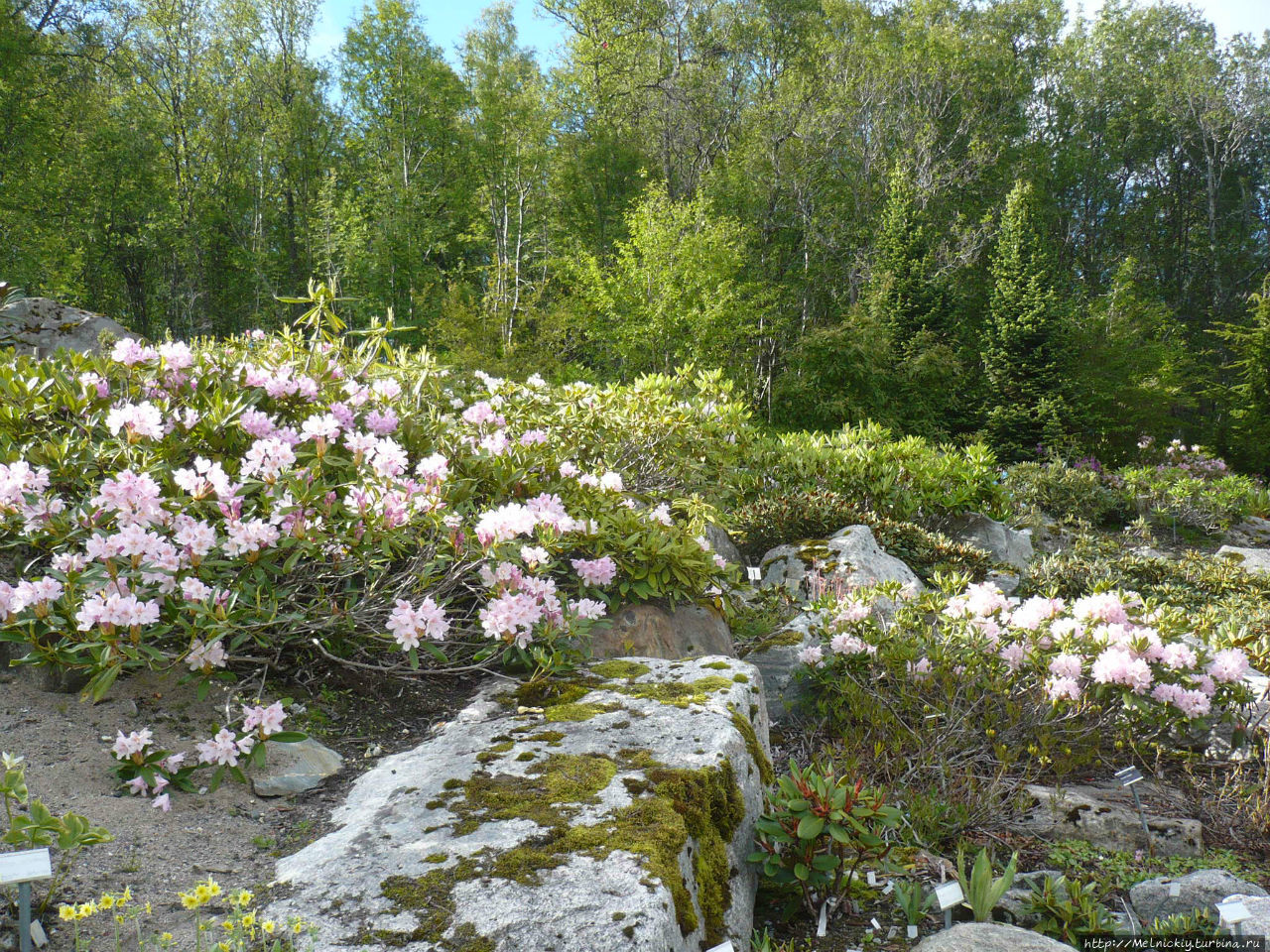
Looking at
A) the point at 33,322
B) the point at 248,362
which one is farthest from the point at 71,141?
the point at 248,362

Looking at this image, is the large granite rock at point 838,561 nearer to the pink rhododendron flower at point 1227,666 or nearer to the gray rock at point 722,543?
the gray rock at point 722,543

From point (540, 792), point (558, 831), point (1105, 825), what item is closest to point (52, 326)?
point (540, 792)

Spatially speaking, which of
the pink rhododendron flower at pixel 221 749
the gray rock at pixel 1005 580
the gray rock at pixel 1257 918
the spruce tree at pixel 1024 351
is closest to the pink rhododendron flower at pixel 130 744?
the pink rhododendron flower at pixel 221 749

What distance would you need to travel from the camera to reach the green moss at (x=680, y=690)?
8.57 feet

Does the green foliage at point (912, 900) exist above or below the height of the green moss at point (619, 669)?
below

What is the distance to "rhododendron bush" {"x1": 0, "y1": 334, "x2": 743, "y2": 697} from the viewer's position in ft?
7.73

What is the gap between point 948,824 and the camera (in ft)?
9.55

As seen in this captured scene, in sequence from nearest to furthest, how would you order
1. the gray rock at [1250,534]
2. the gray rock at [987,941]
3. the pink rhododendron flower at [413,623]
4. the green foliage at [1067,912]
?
the gray rock at [987,941] → the green foliage at [1067,912] → the pink rhododendron flower at [413,623] → the gray rock at [1250,534]

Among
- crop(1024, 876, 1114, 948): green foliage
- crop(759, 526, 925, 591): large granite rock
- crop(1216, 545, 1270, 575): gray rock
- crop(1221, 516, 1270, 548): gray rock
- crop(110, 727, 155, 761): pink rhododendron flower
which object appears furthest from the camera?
crop(1221, 516, 1270, 548): gray rock

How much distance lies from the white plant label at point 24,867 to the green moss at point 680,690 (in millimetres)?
1648

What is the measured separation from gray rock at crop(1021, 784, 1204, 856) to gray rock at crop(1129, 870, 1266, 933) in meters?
0.41

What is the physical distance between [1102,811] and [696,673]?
61.5 inches

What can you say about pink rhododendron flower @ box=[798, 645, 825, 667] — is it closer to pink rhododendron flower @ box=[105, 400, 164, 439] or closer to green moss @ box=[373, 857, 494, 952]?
green moss @ box=[373, 857, 494, 952]

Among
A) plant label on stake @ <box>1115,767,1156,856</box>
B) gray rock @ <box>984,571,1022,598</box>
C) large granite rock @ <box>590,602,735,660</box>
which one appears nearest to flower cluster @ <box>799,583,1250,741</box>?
plant label on stake @ <box>1115,767,1156,856</box>
